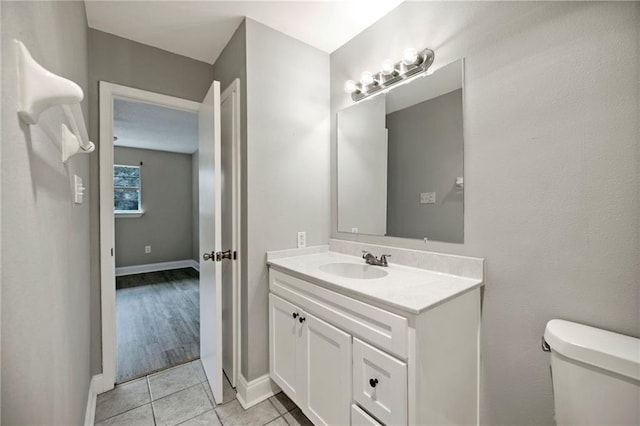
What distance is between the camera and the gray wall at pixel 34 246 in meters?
0.46

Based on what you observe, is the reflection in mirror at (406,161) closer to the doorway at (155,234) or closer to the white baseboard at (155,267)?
the doorway at (155,234)

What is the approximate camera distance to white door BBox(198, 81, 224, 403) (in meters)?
1.61

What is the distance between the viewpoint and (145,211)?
5.11 metres

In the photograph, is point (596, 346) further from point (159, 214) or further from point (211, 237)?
point (159, 214)

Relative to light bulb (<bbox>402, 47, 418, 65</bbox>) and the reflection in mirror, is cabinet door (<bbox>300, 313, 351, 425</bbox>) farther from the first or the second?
light bulb (<bbox>402, 47, 418, 65</bbox>)

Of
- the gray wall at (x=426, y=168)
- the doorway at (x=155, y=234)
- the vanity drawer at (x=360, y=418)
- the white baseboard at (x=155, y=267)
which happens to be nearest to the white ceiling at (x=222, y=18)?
the gray wall at (x=426, y=168)

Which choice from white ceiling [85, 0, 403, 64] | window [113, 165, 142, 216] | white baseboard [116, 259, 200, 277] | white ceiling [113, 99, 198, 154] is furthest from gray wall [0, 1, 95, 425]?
window [113, 165, 142, 216]

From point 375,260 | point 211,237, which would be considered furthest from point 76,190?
Result: point 375,260

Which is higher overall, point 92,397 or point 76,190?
point 76,190

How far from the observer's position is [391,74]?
5.29 ft

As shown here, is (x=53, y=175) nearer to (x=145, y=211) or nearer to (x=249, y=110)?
(x=249, y=110)

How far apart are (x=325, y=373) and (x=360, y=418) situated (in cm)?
24

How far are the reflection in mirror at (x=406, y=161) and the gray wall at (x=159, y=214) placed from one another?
460 centimetres

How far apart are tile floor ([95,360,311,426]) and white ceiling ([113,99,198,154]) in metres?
2.29
